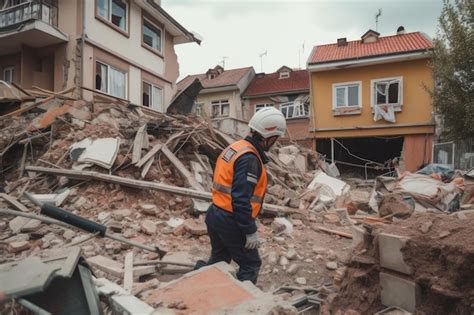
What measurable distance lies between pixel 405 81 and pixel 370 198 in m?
9.74

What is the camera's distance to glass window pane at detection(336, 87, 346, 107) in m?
16.6

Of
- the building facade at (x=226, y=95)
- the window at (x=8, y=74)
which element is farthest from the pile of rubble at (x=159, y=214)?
the building facade at (x=226, y=95)

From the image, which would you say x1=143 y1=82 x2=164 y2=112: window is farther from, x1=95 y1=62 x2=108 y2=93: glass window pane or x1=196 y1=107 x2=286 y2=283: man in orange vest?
x1=196 y1=107 x2=286 y2=283: man in orange vest

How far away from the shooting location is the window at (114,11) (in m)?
13.0

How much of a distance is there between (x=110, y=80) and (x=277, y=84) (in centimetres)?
1268

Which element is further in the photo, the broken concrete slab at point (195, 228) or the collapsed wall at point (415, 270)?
the broken concrete slab at point (195, 228)

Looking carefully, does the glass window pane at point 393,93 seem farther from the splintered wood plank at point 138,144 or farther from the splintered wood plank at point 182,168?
the splintered wood plank at point 138,144

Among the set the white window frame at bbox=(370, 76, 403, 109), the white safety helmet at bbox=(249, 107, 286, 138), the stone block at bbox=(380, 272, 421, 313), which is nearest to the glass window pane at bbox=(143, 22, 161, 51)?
the white window frame at bbox=(370, 76, 403, 109)

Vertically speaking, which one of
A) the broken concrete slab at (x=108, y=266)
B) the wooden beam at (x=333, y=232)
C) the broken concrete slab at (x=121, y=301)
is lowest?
the wooden beam at (x=333, y=232)

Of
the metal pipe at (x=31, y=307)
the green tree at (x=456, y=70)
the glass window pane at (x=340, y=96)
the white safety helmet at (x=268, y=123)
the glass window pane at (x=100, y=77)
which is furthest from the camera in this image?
the glass window pane at (x=340, y=96)

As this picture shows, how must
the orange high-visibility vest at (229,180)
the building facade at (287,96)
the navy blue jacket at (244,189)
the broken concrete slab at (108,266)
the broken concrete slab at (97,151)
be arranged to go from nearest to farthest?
the navy blue jacket at (244,189)
the orange high-visibility vest at (229,180)
the broken concrete slab at (108,266)
the broken concrete slab at (97,151)
the building facade at (287,96)

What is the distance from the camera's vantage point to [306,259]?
4750mm

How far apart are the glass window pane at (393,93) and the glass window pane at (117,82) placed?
11.8 meters

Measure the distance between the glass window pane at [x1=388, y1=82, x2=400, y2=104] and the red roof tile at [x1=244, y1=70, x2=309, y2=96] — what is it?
6274mm
